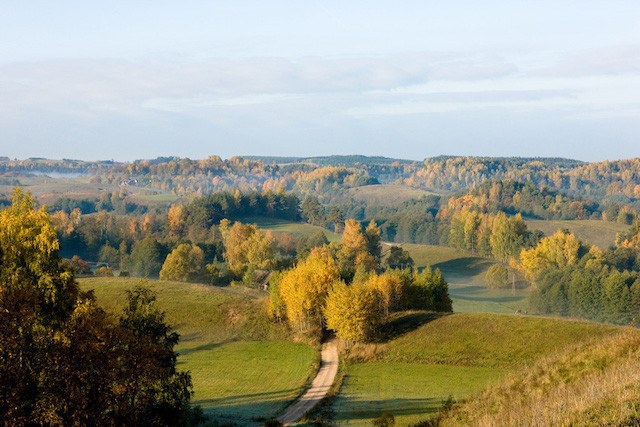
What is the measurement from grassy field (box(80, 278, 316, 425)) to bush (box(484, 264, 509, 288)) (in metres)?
74.9

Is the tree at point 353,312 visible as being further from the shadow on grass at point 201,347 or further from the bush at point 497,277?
the bush at point 497,277

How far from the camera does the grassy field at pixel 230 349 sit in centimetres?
5319

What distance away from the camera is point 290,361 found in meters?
68.4

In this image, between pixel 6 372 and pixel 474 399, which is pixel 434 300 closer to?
pixel 474 399

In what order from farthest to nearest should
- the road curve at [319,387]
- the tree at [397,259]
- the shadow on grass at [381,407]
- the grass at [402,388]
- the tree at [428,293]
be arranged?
the tree at [397,259] → the tree at [428,293] → the road curve at [319,387] → the grass at [402,388] → the shadow on grass at [381,407]

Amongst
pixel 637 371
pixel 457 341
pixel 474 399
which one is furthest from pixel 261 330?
pixel 637 371

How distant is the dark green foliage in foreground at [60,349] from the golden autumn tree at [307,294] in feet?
146

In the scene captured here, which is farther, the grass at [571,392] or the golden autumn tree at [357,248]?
the golden autumn tree at [357,248]

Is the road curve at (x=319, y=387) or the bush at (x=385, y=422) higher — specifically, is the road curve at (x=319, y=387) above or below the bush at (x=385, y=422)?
below

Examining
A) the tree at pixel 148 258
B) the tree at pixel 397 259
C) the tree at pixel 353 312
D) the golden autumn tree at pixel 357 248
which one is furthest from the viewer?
the tree at pixel 148 258

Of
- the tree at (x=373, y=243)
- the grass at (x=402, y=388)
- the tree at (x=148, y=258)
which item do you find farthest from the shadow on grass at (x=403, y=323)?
the tree at (x=148, y=258)

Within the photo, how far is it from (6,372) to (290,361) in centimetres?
4392

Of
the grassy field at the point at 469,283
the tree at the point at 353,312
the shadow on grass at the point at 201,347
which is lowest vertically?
the grassy field at the point at 469,283

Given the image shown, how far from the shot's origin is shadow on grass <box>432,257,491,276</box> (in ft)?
581
